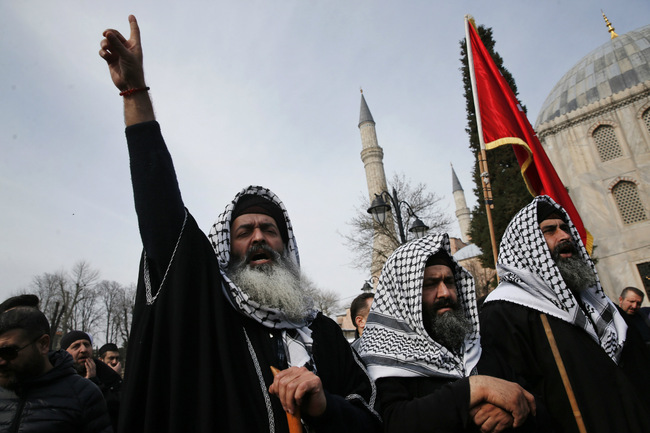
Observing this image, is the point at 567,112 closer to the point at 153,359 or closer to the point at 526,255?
the point at 526,255

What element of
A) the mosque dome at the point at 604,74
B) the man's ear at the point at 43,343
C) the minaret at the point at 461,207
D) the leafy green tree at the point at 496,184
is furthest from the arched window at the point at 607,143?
the minaret at the point at 461,207

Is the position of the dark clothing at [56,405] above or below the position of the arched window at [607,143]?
below

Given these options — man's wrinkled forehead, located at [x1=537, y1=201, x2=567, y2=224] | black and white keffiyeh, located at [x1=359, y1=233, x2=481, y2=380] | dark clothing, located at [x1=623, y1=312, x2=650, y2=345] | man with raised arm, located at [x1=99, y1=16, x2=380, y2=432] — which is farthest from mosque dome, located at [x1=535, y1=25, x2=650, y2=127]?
man with raised arm, located at [x1=99, y1=16, x2=380, y2=432]

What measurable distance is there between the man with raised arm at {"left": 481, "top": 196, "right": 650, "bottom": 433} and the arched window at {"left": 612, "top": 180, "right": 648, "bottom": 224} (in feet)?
55.2

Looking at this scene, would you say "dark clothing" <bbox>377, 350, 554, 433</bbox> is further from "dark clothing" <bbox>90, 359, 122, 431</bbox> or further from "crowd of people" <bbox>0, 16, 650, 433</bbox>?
"dark clothing" <bbox>90, 359, 122, 431</bbox>

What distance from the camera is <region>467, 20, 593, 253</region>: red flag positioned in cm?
480

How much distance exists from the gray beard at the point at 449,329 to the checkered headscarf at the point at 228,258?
635 millimetres

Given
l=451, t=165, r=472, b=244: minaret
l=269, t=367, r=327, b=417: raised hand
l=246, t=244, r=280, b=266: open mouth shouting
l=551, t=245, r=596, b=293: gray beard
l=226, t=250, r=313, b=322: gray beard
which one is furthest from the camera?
l=451, t=165, r=472, b=244: minaret

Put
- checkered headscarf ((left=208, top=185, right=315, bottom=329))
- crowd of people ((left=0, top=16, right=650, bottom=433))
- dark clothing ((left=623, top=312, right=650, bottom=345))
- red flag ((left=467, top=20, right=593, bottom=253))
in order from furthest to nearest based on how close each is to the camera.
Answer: red flag ((left=467, top=20, right=593, bottom=253)), dark clothing ((left=623, top=312, right=650, bottom=345)), checkered headscarf ((left=208, top=185, right=315, bottom=329)), crowd of people ((left=0, top=16, right=650, bottom=433))

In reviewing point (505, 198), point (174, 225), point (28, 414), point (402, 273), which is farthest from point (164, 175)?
point (505, 198)

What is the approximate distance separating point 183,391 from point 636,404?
7.34 feet

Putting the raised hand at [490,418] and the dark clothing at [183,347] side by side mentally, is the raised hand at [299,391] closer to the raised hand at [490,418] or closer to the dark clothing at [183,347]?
the dark clothing at [183,347]

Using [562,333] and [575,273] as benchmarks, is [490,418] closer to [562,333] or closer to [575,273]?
[562,333]

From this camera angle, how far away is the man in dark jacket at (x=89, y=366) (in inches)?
141
